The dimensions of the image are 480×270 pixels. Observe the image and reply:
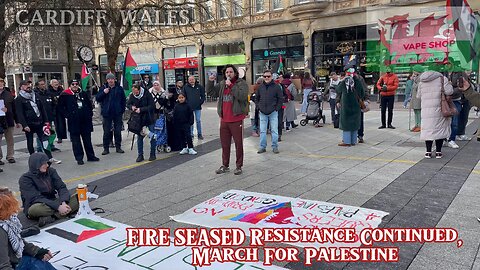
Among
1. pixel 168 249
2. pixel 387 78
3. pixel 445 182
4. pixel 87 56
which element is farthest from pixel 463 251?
pixel 87 56

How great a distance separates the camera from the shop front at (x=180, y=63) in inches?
1312

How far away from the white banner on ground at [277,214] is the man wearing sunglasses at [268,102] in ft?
11.0

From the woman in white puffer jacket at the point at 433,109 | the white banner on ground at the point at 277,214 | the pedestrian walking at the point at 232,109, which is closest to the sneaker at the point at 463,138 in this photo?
the woman in white puffer jacket at the point at 433,109

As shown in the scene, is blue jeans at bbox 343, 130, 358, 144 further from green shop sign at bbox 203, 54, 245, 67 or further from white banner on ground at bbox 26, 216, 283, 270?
green shop sign at bbox 203, 54, 245, 67

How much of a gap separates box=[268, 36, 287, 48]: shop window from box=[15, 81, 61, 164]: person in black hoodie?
71.7 feet

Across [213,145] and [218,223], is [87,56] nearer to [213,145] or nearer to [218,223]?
[213,145]

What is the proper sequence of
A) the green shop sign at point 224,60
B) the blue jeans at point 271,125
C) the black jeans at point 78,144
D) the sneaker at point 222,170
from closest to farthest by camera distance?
the sneaker at point 222,170, the black jeans at point 78,144, the blue jeans at point 271,125, the green shop sign at point 224,60

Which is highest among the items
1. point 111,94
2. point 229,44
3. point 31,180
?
point 229,44

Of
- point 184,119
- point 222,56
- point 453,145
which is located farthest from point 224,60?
point 453,145

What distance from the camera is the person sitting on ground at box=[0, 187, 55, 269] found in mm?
2878

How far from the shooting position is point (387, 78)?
444 inches

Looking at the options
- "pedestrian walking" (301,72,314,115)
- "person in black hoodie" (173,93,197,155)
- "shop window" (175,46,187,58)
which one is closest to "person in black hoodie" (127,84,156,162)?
"person in black hoodie" (173,93,197,155)

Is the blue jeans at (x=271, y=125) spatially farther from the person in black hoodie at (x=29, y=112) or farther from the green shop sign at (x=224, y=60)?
the green shop sign at (x=224, y=60)

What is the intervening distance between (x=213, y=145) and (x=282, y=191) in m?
4.55
